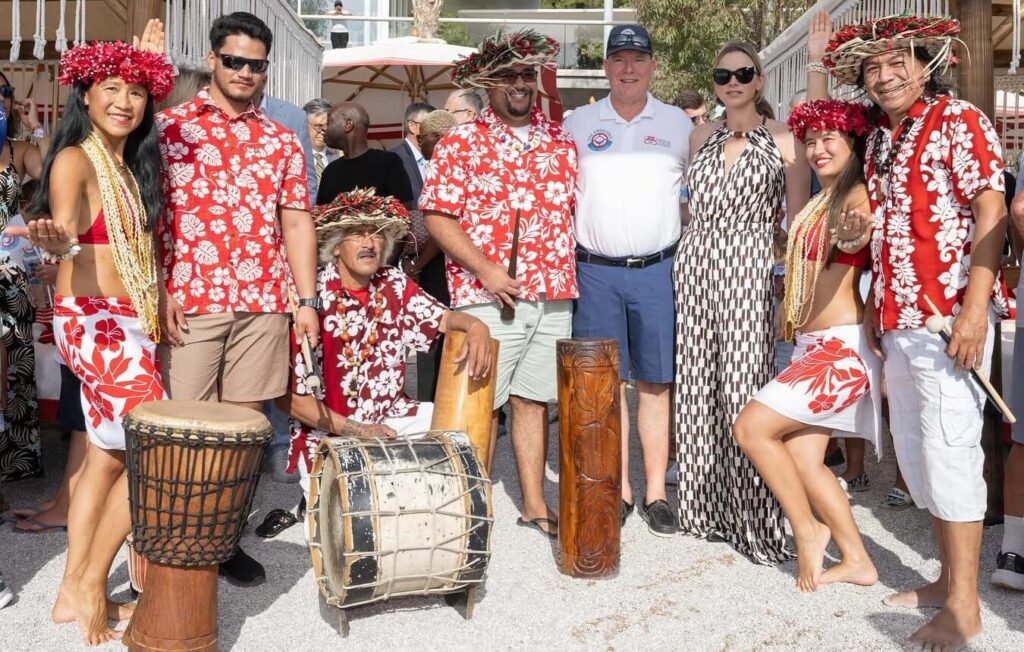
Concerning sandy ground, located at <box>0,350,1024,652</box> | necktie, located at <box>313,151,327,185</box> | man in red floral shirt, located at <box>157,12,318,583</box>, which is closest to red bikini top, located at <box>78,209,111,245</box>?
man in red floral shirt, located at <box>157,12,318,583</box>

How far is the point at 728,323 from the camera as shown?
14.6 ft

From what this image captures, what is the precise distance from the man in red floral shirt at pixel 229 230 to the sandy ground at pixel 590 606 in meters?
0.43

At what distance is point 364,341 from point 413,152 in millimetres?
3107

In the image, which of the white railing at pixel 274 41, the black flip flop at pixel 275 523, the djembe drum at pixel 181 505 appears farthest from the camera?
the white railing at pixel 274 41

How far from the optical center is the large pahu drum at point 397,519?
3453 mm

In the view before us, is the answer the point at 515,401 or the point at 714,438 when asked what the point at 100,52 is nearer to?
the point at 515,401

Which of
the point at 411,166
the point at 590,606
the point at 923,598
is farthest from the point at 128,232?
the point at 411,166

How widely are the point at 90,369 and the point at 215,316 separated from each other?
568mm

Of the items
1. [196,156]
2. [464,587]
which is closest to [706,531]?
[464,587]

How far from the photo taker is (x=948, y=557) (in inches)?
140

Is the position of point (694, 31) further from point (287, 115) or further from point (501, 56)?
point (501, 56)

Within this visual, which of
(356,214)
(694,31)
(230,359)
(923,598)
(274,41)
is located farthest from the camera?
(694,31)

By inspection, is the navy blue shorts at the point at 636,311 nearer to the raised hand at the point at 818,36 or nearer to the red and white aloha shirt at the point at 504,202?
the red and white aloha shirt at the point at 504,202

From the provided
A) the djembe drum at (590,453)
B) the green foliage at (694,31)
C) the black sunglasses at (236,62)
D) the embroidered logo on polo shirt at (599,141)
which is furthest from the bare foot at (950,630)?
the green foliage at (694,31)
